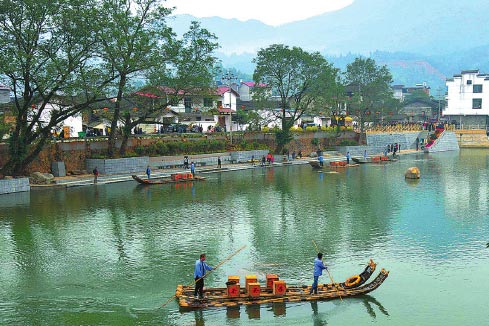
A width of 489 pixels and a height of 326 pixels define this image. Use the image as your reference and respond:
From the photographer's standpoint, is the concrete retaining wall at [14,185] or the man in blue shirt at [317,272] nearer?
the man in blue shirt at [317,272]

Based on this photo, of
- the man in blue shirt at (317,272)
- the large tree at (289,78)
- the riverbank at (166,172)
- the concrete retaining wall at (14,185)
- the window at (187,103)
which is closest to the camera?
the man in blue shirt at (317,272)

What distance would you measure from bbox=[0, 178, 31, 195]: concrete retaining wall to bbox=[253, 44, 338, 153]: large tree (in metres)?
39.0

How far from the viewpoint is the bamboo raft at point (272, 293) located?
77.1 ft

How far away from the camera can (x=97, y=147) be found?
67625 mm

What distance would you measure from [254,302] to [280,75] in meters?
63.1

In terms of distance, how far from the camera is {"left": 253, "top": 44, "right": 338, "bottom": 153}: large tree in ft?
273

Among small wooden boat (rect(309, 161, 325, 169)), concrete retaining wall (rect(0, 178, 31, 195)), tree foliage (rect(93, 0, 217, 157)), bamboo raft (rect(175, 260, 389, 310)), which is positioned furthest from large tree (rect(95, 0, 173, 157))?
bamboo raft (rect(175, 260, 389, 310))

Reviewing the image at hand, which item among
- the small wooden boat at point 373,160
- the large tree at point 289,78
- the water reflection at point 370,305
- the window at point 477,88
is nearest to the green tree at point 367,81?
the small wooden boat at point 373,160

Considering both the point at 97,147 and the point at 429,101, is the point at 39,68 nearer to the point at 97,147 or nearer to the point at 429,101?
the point at 97,147

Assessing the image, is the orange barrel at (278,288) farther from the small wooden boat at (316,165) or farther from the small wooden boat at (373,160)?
the small wooden boat at (373,160)

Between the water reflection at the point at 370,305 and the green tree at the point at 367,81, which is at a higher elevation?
the green tree at the point at 367,81

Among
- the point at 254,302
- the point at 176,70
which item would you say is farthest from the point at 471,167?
the point at 254,302

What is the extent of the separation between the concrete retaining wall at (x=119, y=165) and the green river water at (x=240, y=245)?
727 centimetres

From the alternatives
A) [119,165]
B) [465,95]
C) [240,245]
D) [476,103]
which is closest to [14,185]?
[119,165]
